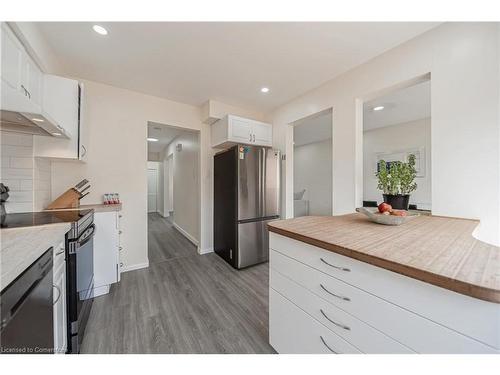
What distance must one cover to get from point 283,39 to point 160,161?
22.1 feet

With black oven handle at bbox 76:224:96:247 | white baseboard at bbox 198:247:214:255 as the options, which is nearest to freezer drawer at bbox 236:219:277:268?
white baseboard at bbox 198:247:214:255

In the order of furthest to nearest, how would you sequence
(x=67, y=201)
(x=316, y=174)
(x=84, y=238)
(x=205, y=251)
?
(x=316, y=174) → (x=205, y=251) → (x=67, y=201) → (x=84, y=238)

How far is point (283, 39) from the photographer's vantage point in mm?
1680

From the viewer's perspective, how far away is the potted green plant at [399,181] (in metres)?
1.66

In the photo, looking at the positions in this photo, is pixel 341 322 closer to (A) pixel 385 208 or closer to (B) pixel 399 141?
(A) pixel 385 208

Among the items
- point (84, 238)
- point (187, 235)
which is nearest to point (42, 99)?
point (84, 238)

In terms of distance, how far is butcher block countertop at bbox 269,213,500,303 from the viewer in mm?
536

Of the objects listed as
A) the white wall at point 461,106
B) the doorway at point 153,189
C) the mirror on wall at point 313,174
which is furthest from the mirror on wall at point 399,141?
the doorway at point 153,189

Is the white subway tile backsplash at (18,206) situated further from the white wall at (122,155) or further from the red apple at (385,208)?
the red apple at (385,208)

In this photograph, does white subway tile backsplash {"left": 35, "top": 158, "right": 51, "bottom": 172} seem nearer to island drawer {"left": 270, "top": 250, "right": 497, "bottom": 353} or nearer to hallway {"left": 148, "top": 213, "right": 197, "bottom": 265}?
hallway {"left": 148, "top": 213, "right": 197, "bottom": 265}

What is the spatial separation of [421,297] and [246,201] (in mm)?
2165

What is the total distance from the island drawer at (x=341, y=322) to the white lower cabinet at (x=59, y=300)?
4.21 feet

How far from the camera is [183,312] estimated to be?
174 centimetres
